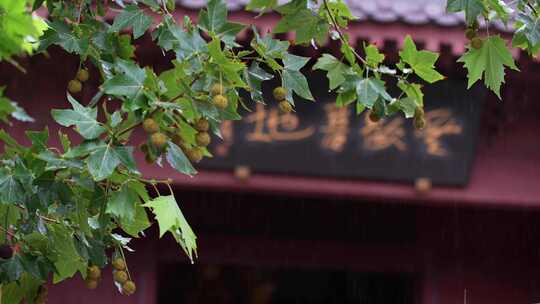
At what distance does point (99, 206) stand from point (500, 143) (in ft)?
13.7

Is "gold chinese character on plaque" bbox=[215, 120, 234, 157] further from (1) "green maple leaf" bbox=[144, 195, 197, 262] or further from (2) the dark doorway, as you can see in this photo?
Answer: (1) "green maple leaf" bbox=[144, 195, 197, 262]

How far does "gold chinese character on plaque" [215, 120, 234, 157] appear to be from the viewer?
20.1 ft

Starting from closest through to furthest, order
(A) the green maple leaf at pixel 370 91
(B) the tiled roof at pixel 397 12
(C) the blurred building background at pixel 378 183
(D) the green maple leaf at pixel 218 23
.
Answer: (D) the green maple leaf at pixel 218 23 < (A) the green maple leaf at pixel 370 91 < (B) the tiled roof at pixel 397 12 < (C) the blurred building background at pixel 378 183

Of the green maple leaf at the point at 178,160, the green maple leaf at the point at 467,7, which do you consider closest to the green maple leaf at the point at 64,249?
the green maple leaf at the point at 178,160

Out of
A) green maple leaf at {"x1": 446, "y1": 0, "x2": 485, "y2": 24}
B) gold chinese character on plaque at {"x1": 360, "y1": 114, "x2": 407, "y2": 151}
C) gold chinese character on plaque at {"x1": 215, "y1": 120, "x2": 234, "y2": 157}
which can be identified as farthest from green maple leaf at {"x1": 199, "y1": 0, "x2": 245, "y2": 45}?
gold chinese character on plaque at {"x1": 360, "y1": 114, "x2": 407, "y2": 151}

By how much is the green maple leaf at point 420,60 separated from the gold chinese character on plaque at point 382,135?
322 centimetres

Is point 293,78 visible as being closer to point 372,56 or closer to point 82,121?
point 372,56

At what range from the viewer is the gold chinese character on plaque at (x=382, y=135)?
6.19m

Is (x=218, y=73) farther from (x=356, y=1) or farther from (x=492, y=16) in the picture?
(x=356, y=1)

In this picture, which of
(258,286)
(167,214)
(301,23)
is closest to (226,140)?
(301,23)

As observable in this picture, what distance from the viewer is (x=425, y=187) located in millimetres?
6207

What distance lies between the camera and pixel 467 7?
9.48 feet

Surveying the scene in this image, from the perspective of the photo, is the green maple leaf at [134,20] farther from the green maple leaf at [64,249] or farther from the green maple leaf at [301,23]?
the green maple leaf at [64,249]

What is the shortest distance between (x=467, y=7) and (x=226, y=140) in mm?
3357
